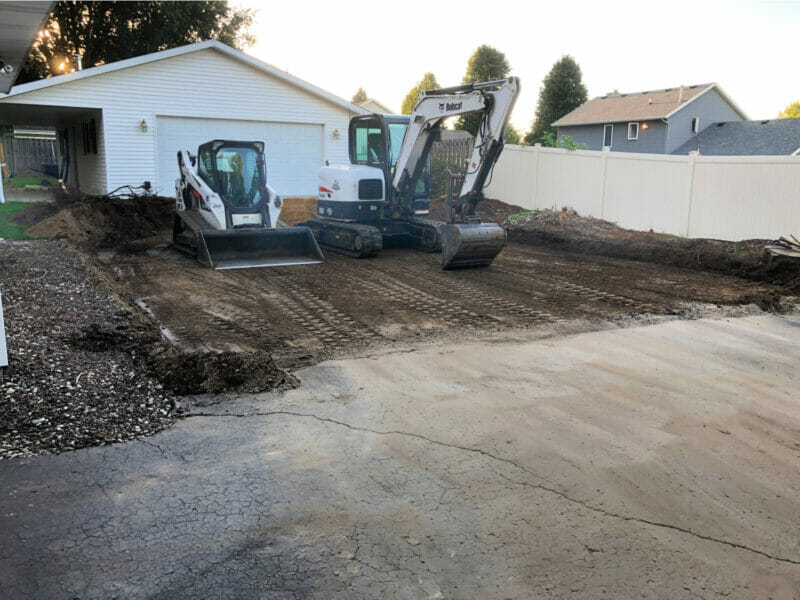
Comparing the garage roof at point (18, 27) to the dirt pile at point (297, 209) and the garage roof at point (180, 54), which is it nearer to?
the garage roof at point (180, 54)

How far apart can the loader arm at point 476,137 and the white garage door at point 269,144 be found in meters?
9.06

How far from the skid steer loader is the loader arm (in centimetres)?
260

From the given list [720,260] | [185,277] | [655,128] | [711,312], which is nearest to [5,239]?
[185,277]

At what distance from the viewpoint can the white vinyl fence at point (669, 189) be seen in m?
13.3

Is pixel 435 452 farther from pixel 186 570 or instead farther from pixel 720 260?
pixel 720 260

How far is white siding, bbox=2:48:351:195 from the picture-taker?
18.7m

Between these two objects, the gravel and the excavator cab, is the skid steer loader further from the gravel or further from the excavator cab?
the gravel

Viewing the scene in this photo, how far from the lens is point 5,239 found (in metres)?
13.3

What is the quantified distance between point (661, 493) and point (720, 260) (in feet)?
32.1

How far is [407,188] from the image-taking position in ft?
45.5

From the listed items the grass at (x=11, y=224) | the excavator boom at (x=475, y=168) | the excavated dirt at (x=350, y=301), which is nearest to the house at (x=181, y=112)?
the grass at (x=11, y=224)

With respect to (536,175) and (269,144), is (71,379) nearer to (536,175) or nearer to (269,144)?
(536,175)

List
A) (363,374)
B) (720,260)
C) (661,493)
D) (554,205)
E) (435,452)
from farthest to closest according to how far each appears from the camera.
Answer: (554,205)
(720,260)
(363,374)
(435,452)
(661,493)

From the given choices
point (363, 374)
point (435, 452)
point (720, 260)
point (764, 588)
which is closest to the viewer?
point (764, 588)
